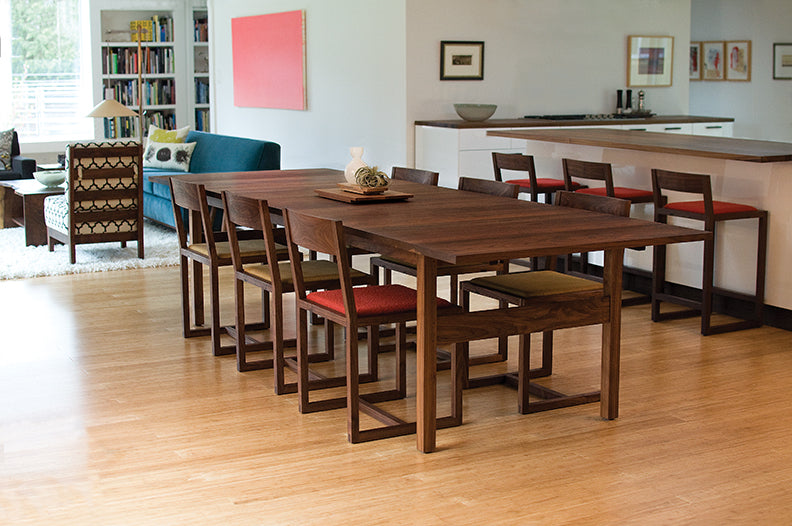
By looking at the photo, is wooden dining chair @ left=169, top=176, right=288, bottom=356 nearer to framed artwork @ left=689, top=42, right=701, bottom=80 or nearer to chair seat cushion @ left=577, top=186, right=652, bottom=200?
chair seat cushion @ left=577, top=186, right=652, bottom=200

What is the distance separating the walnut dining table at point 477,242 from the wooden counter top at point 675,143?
1389 millimetres

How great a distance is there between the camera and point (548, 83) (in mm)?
8750

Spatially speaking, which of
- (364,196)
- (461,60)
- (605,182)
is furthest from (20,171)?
(364,196)

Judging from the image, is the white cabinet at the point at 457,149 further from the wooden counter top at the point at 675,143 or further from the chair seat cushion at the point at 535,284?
the chair seat cushion at the point at 535,284

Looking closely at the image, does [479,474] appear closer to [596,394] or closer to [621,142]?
[596,394]

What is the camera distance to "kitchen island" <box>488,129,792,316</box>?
5.21 meters

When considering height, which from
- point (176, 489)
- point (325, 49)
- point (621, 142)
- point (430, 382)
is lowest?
point (176, 489)

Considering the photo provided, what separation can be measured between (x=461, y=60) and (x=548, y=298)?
474 cm

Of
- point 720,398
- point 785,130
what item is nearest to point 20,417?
point 720,398

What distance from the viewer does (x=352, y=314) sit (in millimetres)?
3598

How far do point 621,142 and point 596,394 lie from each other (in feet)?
7.50

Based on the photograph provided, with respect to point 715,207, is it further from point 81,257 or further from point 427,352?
point 81,257

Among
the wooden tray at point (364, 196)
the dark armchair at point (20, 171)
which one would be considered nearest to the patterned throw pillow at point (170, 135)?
the dark armchair at point (20, 171)

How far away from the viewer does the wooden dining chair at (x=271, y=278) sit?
412 centimetres
